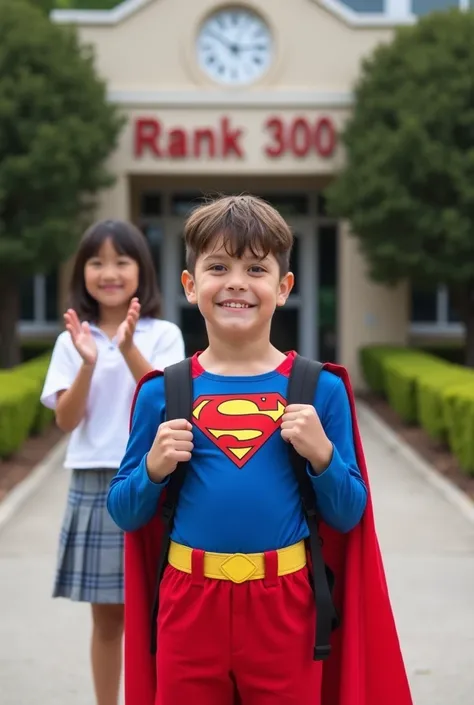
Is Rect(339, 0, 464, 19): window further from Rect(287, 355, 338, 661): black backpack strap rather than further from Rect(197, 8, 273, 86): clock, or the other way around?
Rect(287, 355, 338, 661): black backpack strap

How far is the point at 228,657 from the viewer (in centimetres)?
218

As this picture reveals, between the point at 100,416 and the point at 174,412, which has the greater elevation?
the point at 174,412

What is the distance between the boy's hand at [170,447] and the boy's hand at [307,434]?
21 centimetres

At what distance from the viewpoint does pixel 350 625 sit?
2316mm

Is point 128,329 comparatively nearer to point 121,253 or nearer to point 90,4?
point 121,253

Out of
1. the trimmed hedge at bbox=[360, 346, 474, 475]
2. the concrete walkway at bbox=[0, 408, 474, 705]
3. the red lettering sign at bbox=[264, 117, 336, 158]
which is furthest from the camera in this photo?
the red lettering sign at bbox=[264, 117, 336, 158]

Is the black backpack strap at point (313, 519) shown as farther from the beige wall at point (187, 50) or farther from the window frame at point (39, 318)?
the window frame at point (39, 318)

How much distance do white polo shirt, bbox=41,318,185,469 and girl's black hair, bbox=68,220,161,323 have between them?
0.14m

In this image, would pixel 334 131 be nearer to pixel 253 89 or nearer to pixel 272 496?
pixel 253 89

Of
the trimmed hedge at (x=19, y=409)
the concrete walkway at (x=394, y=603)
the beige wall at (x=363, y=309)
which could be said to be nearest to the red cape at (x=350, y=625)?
the concrete walkway at (x=394, y=603)

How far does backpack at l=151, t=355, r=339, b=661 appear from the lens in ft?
7.22

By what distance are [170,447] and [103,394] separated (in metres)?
1.24

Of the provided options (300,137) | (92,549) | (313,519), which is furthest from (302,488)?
(300,137)

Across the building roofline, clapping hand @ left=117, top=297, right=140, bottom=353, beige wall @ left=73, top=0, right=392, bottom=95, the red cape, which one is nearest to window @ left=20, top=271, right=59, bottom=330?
beige wall @ left=73, top=0, right=392, bottom=95
